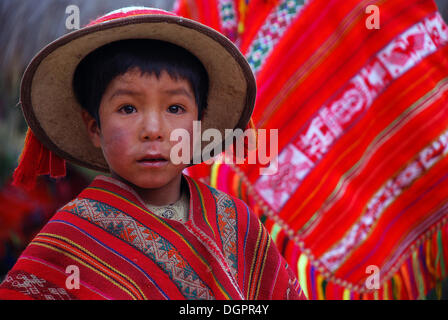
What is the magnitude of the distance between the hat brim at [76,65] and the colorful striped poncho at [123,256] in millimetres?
240

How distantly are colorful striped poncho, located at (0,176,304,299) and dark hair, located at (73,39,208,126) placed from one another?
0.23 m

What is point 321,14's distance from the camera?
215 centimetres

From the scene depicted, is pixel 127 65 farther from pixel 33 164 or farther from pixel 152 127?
pixel 33 164

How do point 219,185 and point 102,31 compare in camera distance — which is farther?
point 219,185

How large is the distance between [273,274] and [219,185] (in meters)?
0.78

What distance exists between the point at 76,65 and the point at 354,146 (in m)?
1.19

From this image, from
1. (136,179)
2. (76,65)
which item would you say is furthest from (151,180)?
(76,65)

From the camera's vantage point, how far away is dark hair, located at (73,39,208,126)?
1.24m

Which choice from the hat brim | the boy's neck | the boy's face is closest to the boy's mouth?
the boy's face

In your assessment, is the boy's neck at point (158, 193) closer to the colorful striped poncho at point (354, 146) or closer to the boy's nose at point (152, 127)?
the boy's nose at point (152, 127)

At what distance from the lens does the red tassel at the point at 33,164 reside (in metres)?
1.39

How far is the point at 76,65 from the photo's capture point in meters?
1.35
